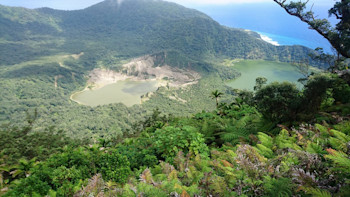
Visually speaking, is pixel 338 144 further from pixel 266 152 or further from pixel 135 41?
pixel 135 41

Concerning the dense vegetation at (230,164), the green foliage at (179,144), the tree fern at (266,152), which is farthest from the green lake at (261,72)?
the tree fern at (266,152)

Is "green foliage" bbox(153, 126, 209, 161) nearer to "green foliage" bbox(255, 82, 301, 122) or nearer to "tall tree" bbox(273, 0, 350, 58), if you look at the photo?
"green foliage" bbox(255, 82, 301, 122)

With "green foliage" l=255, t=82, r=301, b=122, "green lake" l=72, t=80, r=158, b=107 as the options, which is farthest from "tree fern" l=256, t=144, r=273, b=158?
"green lake" l=72, t=80, r=158, b=107

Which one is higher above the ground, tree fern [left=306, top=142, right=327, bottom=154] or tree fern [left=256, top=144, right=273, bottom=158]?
tree fern [left=306, top=142, right=327, bottom=154]

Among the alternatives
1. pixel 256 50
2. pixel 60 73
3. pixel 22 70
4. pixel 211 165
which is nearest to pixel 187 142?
pixel 211 165

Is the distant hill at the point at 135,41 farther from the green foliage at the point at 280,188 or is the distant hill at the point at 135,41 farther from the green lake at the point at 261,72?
the green foliage at the point at 280,188

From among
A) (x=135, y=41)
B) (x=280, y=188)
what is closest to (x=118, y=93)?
(x=280, y=188)

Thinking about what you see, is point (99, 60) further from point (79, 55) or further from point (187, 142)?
point (187, 142)
